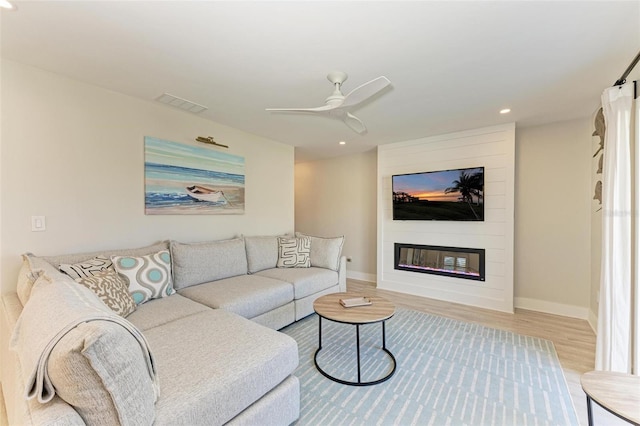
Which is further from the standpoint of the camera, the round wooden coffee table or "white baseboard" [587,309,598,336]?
"white baseboard" [587,309,598,336]

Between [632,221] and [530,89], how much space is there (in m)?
1.33

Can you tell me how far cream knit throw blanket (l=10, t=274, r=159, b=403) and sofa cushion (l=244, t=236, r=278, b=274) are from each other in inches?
81.7

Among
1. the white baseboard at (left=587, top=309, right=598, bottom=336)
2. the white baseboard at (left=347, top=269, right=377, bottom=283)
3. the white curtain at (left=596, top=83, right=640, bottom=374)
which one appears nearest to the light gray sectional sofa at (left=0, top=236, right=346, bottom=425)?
the white curtain at (left=596, top=83, right=640, bottom=374)

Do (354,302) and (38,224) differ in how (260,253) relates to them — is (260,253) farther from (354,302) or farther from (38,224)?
(38,224)

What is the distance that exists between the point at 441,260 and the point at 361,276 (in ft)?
5.20

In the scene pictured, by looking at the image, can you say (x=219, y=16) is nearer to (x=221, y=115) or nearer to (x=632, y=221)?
(x=221, y=115)

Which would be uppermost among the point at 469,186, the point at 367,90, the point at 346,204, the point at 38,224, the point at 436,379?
the point at 367,90

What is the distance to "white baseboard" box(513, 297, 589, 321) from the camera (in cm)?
317

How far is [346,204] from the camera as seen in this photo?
5.18m

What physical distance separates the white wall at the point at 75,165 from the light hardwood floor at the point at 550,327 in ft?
8.34

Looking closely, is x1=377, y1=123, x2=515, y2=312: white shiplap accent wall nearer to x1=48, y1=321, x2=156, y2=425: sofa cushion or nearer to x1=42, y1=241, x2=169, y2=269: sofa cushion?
x1=42, y1=241, x2=169, y2=269: sofa cushion

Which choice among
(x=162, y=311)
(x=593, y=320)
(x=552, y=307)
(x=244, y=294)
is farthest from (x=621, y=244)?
(x=162, y=311)

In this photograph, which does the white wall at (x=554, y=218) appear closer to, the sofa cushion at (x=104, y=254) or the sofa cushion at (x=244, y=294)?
the sofa cushion at (x=244, y=294)

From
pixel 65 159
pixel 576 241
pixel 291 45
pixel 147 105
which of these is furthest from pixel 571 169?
pixel 65 159
